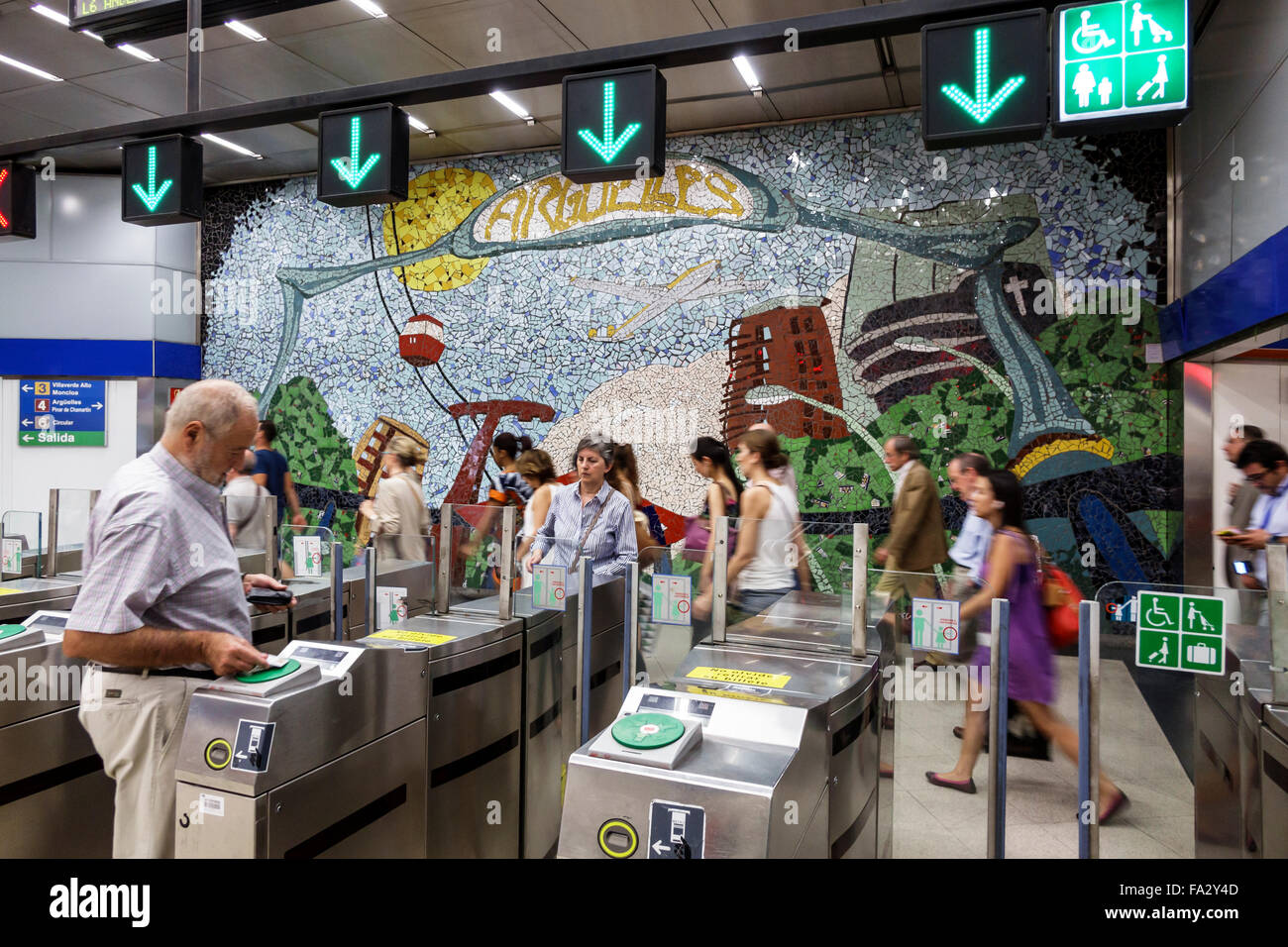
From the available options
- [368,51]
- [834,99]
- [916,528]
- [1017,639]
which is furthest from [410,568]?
[834,99]

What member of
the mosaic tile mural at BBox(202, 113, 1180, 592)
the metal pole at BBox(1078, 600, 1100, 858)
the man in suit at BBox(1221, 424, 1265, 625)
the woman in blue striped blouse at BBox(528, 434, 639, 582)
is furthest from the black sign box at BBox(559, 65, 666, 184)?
the mosaic tile mural at BBox(202, 113, 1180, 592)

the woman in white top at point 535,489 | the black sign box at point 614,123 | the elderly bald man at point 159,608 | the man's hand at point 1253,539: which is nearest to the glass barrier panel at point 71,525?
the woman in white top at point 535,489

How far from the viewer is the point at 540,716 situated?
281 centimetres

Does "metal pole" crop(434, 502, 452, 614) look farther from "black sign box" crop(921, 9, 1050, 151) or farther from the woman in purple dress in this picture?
"black sign box" crop(921, 9, 1050, 151)

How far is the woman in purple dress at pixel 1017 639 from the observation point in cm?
220

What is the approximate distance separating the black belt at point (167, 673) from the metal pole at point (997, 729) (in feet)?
6.00

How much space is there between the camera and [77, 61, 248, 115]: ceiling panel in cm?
535

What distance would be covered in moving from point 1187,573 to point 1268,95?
268 cm

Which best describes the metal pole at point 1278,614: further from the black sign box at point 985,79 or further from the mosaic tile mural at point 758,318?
the mosaic tile mural at point 758,318

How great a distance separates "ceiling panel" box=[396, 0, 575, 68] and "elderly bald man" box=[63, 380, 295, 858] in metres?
3.31

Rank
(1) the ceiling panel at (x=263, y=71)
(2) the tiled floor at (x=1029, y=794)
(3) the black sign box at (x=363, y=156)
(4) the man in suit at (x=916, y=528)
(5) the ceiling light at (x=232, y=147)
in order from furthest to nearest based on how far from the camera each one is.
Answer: (5) the ceiling light at (x=232, y=147) → (1) the ceiling panel at (x=263, y=71) → (4) the man in suit at (x=916, y=528) → (3) the black sign box at (x=363, y=156) → (2) the tiled floor at (x=1029, y=794)

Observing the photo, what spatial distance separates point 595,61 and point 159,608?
2329mm

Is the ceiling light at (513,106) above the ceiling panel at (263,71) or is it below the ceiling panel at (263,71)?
below

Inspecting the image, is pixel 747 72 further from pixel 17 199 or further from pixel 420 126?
pixel 17 199
